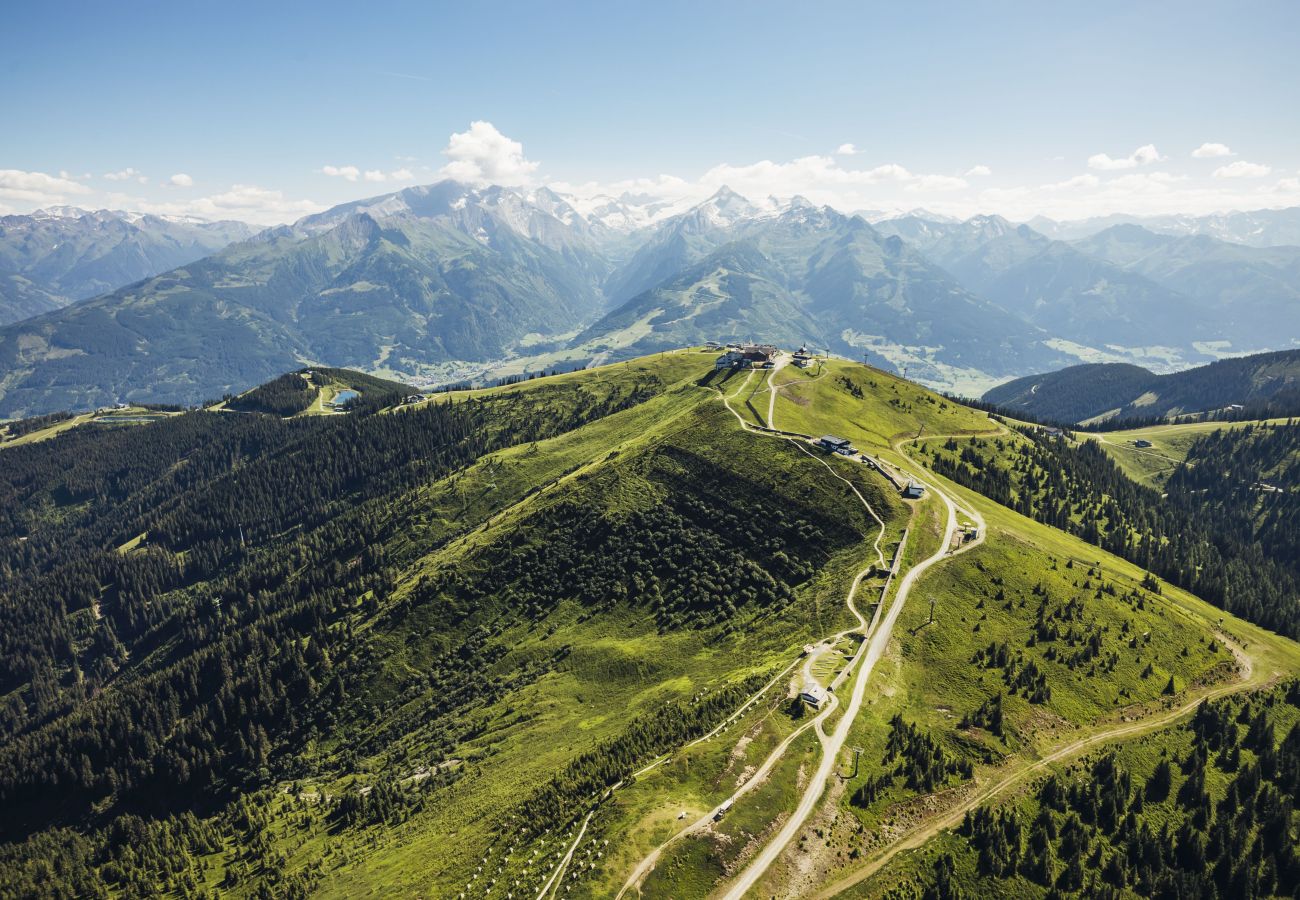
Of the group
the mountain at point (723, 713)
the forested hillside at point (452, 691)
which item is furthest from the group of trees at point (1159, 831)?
the forested hillside at point (452, 691)

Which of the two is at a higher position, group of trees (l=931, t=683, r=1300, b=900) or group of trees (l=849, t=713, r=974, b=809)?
group of trees (l=849, t=713, r=974, b=809)

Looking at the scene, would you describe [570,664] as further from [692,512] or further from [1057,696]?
[1057,696]

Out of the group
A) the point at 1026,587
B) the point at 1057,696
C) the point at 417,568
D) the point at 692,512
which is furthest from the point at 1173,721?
the point at 417,568

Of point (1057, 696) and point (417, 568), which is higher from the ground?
point (1057, 696)

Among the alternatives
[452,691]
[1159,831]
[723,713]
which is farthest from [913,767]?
[452,691]

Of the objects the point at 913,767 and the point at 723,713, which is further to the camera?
the point at 723,713

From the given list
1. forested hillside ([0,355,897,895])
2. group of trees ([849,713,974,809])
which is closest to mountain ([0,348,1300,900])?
group of trees ([849,713,974,809])

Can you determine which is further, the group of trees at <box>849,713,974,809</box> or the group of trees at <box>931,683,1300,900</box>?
the group of trees at <box>849,713,974,809</box>

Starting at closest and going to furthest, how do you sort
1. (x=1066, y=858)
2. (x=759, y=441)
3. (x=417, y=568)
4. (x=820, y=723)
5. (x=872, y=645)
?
(x=1066, y=858)
(x=820, y=723)
(x=872, y=645)
(x=759, y=441)
(x=417, y=568)

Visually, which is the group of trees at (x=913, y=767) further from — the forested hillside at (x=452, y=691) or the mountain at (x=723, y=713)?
the forested hillside at (x=452, y=691)

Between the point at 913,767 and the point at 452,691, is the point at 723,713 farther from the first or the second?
the point at 452,691

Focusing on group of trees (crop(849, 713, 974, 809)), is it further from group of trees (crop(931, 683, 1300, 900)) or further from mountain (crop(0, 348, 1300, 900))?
group of trees (crop(931, 683, 1300, 900))
